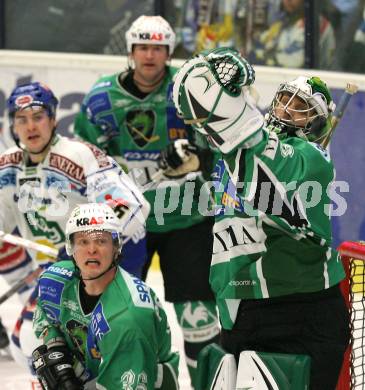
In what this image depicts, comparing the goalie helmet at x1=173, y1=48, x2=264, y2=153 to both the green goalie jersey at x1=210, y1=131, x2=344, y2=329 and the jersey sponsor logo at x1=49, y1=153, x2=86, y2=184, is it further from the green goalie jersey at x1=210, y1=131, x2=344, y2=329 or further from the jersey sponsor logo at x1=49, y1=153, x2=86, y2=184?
the jersey sponsor logo at x1=49, y1=153, x2=86, y2=184

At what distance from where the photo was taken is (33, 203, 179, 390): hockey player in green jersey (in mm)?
3492

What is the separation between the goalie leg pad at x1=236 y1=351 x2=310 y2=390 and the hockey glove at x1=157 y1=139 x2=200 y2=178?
1600 millimetres

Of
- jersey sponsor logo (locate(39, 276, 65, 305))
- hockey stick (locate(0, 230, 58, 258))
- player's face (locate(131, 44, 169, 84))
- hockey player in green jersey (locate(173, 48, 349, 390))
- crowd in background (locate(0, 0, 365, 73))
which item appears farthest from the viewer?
crowd in background (locate(0, 0, 365, 73))

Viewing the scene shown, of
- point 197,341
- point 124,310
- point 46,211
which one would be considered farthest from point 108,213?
point 197,341

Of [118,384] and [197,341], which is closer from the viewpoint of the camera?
[118,384]

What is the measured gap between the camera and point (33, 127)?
4.22 m

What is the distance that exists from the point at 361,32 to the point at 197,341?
198 cm

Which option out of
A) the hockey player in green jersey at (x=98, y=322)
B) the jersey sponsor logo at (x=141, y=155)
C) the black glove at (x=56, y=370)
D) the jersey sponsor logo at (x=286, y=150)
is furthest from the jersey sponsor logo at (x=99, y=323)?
the jersey sponsor logo at (x=141, y=155)

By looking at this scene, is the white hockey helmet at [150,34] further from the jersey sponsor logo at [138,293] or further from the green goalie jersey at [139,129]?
the jersey sponsor logo at [138,293]

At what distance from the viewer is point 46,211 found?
169 inches

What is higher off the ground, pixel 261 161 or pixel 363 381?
pixel 261 161

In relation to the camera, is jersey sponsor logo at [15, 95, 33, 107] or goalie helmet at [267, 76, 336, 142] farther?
jersey sponsor logo at [15, 95, 33, 107]

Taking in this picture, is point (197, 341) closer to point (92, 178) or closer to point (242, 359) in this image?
point (92, 178)

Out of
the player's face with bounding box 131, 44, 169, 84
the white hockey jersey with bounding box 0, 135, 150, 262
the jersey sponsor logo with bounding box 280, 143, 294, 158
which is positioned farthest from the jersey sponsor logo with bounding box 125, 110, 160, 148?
the jersey sponsor logo with bounding box 280, 143, 294, 158
